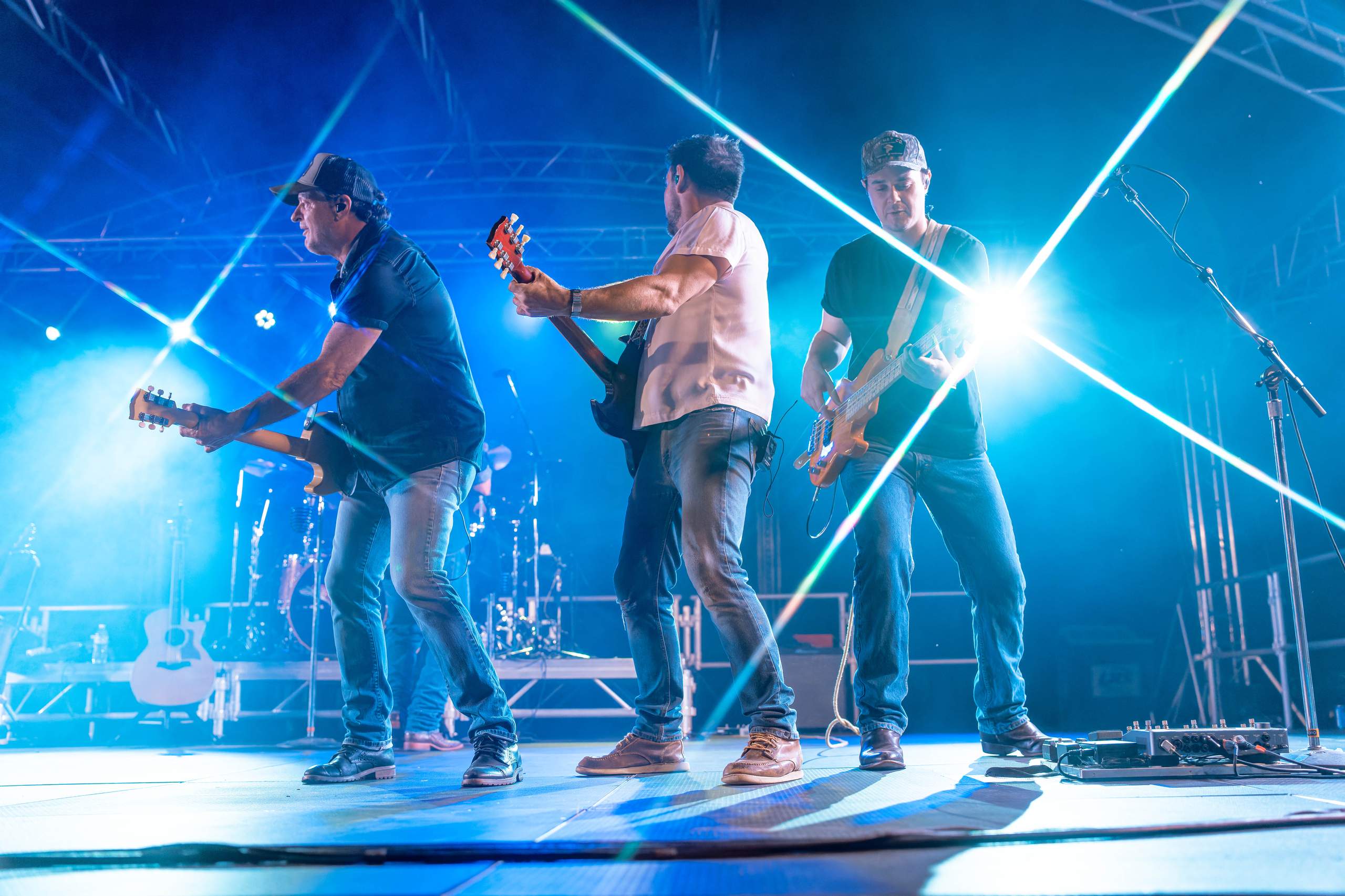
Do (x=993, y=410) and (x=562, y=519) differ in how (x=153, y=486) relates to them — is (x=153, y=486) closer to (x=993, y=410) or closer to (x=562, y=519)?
(x=562, y=519)

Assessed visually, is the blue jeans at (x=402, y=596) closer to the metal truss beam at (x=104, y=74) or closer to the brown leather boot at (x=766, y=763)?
the brown leather boot at (x=766, y=763)

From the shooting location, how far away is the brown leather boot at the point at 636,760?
10.1 feet

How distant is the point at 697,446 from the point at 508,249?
0.81 metres

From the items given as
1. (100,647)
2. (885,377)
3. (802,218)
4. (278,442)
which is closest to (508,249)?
(278,442)

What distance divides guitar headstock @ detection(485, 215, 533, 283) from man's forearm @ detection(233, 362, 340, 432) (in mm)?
880

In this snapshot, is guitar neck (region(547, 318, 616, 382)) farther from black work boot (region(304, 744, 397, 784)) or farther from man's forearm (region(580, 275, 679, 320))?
black work boot (region(304, 744, 397, 784))

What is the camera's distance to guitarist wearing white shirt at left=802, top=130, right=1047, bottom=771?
328cm

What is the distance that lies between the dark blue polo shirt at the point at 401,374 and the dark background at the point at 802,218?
495cm

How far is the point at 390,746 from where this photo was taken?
334 cm

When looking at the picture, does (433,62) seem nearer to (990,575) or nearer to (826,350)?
(826,350)

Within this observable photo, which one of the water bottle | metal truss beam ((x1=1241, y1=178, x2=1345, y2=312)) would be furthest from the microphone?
the water bottle

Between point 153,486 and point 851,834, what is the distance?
9.81m

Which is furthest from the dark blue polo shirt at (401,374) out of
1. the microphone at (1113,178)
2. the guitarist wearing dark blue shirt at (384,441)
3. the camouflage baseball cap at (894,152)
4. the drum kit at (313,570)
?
the drum kit at (313,570)

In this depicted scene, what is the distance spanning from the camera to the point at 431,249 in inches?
385
